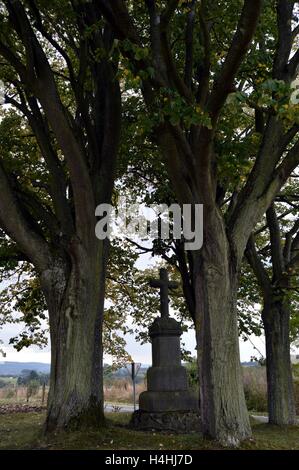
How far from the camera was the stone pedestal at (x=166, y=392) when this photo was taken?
32.5 ft

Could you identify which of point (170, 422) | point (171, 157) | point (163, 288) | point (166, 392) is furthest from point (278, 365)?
point (171, 157)

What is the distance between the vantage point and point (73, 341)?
8.02 m

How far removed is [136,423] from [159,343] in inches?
76.2

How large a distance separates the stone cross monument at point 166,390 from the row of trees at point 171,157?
1.86m

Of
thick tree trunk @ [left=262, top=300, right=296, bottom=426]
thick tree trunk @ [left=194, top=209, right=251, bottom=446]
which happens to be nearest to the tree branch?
thick tree trunk @ [left=194, top=209, right=251, bottom=446]

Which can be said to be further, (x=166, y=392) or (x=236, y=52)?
(x=166, y=392)

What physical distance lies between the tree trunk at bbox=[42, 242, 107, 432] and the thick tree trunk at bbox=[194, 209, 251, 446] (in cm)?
213

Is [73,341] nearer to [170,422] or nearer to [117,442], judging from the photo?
[117,442]

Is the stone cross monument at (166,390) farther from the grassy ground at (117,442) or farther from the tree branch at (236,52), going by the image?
the tree branch at (236,52)

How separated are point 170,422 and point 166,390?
0.98 m

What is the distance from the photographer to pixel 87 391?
8.02m

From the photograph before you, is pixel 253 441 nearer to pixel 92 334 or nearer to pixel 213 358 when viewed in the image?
pixel 213 358

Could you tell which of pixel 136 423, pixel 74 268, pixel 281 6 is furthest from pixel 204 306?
pixel 281 6

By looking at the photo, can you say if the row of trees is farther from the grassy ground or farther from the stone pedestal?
the stone pedestal
